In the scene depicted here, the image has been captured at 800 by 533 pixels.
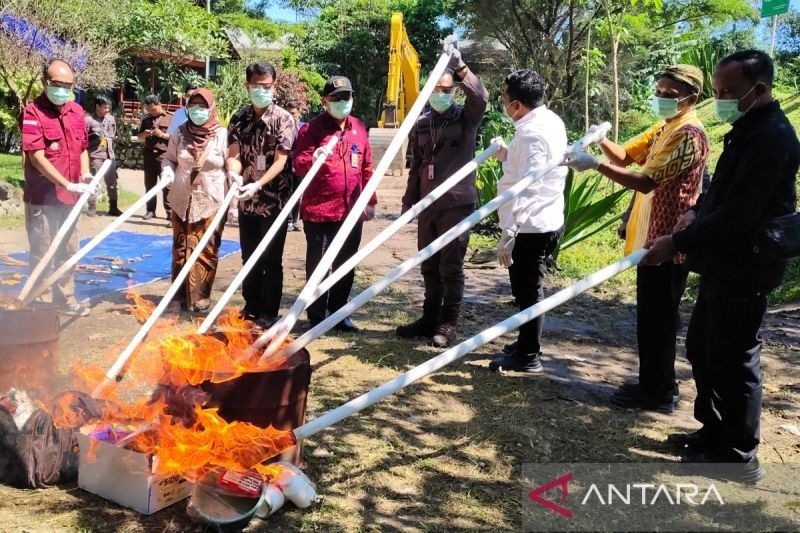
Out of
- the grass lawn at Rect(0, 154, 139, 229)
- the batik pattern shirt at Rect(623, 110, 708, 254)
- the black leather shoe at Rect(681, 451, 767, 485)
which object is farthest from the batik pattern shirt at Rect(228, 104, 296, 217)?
the grass lawn at Rect(0, 154, 139, 229)

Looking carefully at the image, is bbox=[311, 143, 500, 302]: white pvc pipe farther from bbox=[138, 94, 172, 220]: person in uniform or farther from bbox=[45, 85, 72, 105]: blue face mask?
bbox=[138, 94, 172, 220]: person in uniform

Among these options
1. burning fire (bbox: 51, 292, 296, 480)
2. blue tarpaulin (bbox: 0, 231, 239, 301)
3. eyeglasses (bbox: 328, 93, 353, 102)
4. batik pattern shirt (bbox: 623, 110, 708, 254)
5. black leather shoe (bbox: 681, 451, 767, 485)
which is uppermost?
eyeglasses (bbox: 328, 93, 353, 102)

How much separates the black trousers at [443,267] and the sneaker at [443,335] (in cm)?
4

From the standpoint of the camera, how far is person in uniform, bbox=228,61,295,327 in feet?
16.7

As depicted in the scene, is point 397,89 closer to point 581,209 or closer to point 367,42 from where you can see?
point 581,209

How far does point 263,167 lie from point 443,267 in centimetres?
162

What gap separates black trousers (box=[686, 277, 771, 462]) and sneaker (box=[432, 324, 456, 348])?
2098 millimetres

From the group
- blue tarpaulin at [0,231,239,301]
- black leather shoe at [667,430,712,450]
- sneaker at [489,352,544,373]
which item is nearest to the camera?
black leather shoe at [667,430,712,450]

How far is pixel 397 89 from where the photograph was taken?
15344 millimetres

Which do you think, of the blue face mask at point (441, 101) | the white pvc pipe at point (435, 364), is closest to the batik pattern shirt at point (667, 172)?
the white pvc pipe at point (435, 364)

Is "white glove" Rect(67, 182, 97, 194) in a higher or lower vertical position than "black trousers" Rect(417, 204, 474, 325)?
higher

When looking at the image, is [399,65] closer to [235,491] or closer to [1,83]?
[1,83]

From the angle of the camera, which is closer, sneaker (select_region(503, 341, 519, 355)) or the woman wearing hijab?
sneaker (select_region(503, 341, 519, 355))

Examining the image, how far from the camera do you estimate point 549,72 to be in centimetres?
1797
